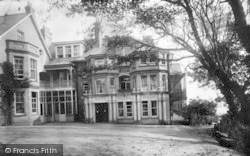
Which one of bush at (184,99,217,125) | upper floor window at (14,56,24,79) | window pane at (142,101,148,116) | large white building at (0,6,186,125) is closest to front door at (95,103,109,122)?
large white building at (0,6,186,125)

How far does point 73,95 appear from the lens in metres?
28.8

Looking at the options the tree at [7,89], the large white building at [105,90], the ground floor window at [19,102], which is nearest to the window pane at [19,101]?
the ground floor window at [19,102]

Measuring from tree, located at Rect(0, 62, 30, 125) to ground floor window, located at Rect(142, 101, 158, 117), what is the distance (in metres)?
17.0

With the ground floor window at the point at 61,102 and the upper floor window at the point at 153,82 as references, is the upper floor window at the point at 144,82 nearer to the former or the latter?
the upper floor window at the point at 153,82

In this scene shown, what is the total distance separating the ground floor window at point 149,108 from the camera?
25422 millimetres

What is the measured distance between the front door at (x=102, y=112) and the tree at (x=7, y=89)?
17258 millimetres

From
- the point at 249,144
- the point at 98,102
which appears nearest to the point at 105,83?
the point at 98,102

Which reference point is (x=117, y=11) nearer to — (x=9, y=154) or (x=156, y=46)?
(x=156, y=46)

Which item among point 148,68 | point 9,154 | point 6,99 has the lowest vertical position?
point 9,154

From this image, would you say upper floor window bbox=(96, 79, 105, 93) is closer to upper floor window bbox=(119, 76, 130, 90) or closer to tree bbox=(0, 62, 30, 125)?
upper floor window bbox=(119, 76, 130, 90)

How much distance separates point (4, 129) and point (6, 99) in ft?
3.70

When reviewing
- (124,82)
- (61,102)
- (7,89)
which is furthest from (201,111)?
(7,89)

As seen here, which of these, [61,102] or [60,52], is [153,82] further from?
[60,52]

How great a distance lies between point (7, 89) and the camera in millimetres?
9086
